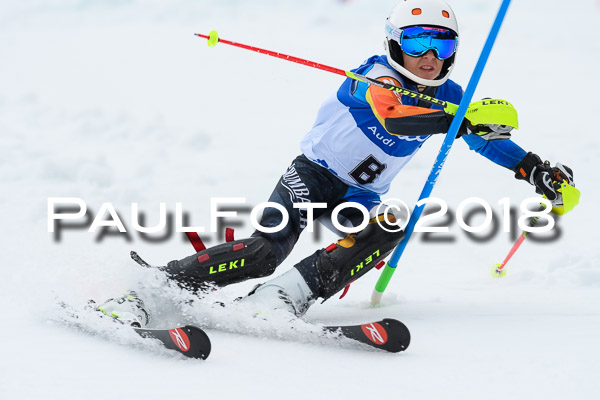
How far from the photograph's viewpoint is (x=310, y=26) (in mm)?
13906

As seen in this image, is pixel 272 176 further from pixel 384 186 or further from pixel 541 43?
pixel 541 43

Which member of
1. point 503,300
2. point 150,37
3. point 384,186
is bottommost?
point 503,300

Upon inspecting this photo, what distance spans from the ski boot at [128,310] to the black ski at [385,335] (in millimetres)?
781

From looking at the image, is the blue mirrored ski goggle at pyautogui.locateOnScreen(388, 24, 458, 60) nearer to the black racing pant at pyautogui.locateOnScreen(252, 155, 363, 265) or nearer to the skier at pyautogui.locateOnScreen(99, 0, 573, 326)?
the skier at pyautogui.locateOnScreen(99, 0, 573, 326)

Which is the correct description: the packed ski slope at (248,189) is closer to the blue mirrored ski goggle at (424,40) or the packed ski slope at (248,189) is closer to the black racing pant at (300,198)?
the black racing pant at (300,198)

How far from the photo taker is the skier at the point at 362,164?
2916mm

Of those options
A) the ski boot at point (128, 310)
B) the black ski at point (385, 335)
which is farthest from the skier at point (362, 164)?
the black ski at point (385, 335)

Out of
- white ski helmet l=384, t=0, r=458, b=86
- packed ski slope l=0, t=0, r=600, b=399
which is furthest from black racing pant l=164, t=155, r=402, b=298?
white ski helmet l=384, t=0, r=458, b=86

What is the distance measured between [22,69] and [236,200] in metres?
6.83

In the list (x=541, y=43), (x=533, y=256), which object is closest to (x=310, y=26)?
(x=541, y=43)

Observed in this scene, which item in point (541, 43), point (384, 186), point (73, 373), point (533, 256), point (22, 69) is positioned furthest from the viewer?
point (541, 43)

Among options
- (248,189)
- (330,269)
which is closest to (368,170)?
(330,269)

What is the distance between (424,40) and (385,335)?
4.13 feet

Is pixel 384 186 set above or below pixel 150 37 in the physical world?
below
